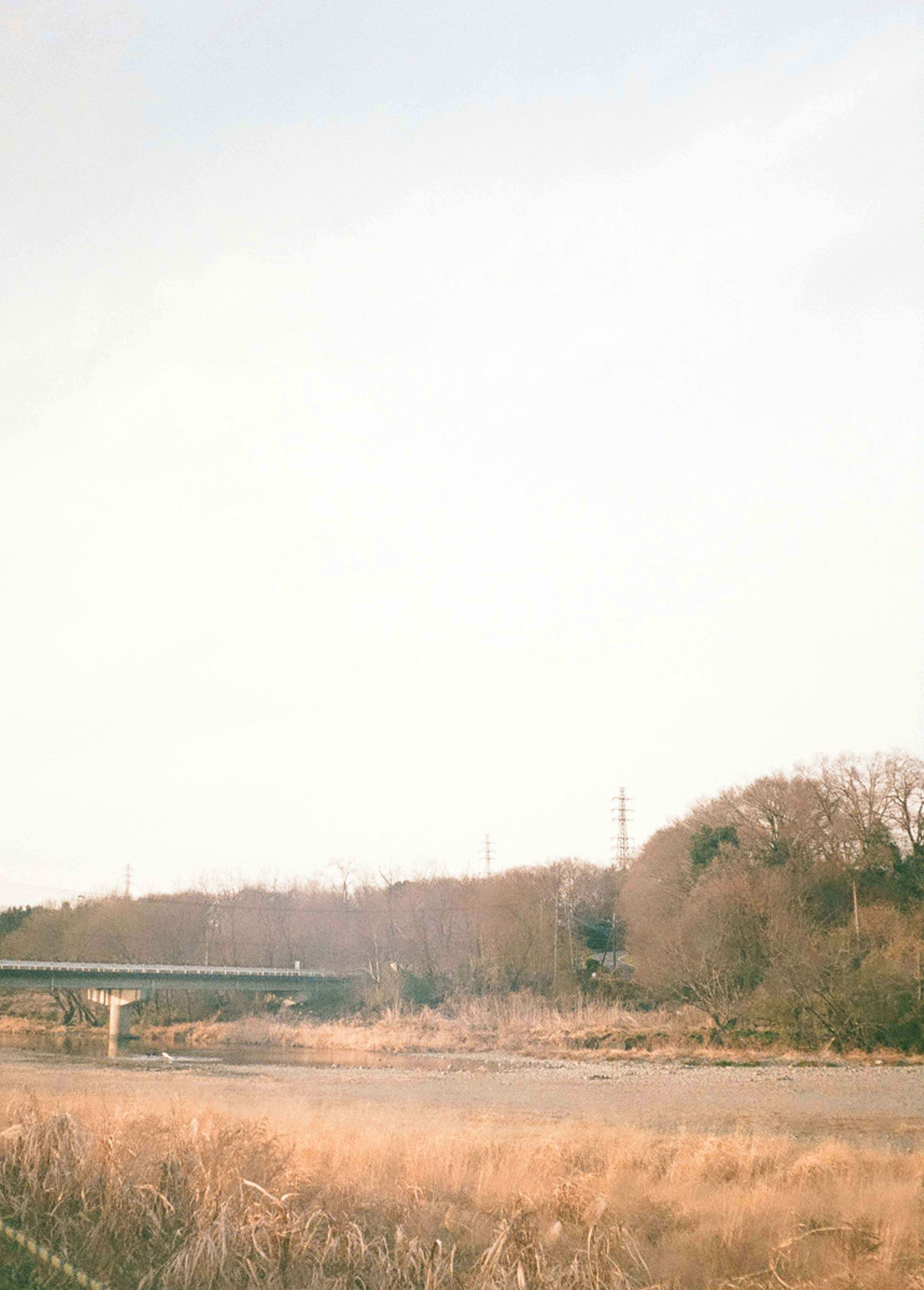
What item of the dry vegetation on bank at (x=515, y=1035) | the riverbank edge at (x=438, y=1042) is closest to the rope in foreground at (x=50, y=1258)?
the riverbank edge at (x=438, y=1042)

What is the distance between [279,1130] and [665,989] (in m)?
47.4

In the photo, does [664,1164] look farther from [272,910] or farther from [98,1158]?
[272,910]

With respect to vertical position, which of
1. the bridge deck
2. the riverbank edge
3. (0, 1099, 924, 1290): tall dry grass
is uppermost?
(0, 1099, 924, 1290): tall dry grass

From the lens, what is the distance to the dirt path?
27.0 m

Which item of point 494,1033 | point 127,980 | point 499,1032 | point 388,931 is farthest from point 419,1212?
point 388,931

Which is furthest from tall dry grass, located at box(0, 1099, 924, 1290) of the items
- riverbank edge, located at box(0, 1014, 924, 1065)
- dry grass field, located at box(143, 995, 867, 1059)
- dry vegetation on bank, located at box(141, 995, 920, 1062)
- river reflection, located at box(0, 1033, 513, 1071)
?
dry grass field, located at box(143, 995, 867, 1059)

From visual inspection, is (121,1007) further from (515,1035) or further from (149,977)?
(515,1035)

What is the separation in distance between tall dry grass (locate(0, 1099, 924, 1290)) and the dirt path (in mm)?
4946

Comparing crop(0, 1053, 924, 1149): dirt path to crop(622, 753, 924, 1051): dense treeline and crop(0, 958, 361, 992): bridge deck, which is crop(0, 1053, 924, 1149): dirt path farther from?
crop(0, 958, 361, 992): bridge deck

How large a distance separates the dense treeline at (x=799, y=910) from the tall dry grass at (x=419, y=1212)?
30.8 metres

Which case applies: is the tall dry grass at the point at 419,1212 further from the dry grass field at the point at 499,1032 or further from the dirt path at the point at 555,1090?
the dry grass field at the point at 499,1032

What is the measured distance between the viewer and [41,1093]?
2472 cm

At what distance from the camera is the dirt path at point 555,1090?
26969mm

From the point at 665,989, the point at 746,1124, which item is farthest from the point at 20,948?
the point at 746,1124
